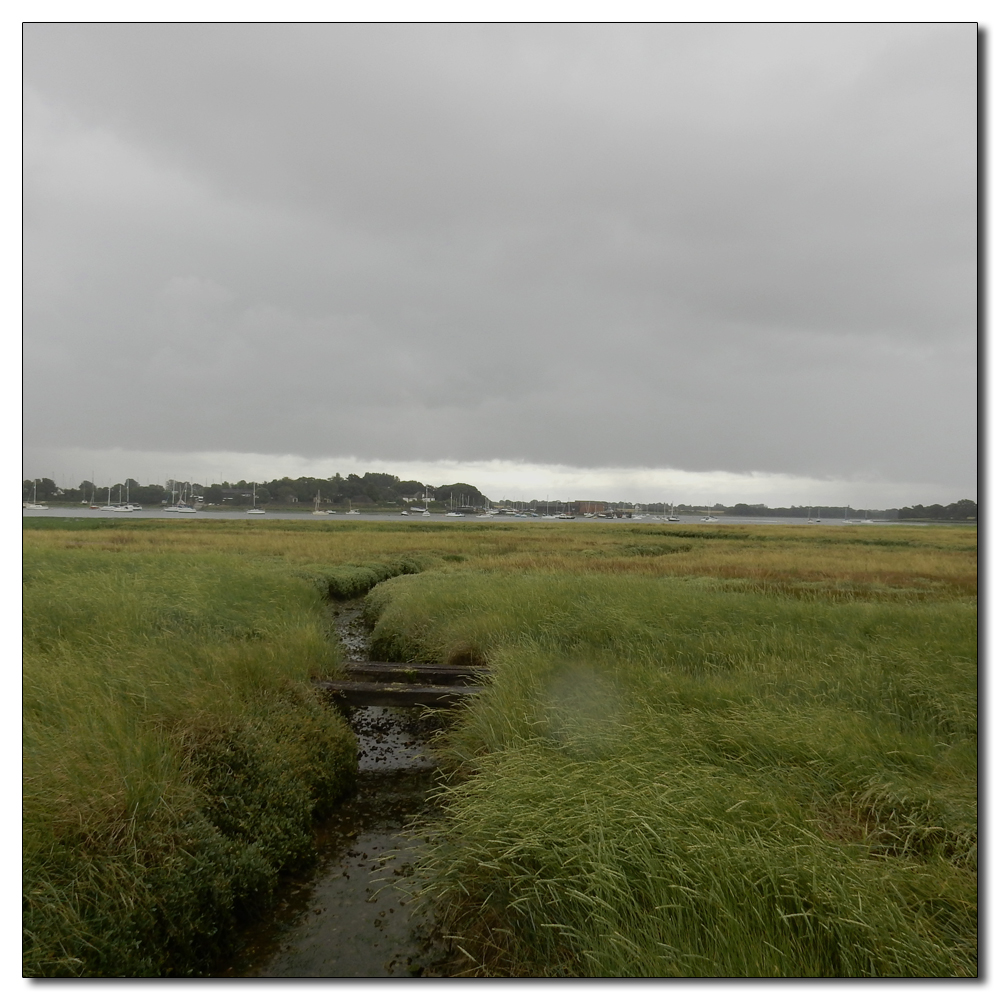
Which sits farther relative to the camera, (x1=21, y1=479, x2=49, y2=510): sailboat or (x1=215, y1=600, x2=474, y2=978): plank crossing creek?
(x1=21, y1=479, x2=49, y2=510): sailboat

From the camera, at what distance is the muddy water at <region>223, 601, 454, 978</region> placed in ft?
14.9

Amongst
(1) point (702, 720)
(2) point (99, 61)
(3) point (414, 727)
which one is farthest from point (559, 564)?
(2) point (99, 61)

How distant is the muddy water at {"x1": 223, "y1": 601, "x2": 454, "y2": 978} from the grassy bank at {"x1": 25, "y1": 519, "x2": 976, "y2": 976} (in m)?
0.33

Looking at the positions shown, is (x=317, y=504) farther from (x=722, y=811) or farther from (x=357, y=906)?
(x=722, y=811)

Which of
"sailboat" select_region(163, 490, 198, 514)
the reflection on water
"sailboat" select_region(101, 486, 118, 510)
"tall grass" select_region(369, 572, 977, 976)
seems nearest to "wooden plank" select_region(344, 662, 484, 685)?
"tall grass" select_region(369, 572, 977, 976)

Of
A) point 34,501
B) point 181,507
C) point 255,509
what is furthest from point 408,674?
point 255,509

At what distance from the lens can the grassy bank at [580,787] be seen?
350 cm

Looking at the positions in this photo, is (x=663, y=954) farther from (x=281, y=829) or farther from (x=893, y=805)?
(x=281, y=829)

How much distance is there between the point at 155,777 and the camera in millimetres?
4965

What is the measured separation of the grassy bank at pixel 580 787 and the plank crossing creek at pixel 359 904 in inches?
12.8

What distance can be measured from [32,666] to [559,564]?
63.9 ft

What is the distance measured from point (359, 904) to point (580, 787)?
2482 mm

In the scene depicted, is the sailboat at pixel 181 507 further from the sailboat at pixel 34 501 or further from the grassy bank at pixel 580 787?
the sailboat at pixel 34 501

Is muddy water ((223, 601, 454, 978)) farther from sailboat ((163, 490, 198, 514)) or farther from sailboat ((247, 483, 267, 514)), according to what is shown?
sailboat ((247, 483, 267, 514))
